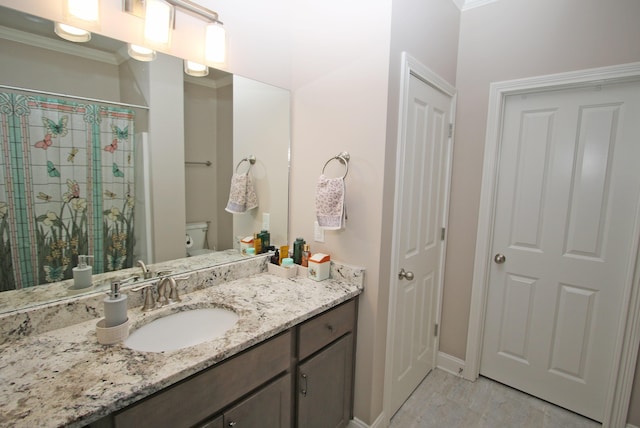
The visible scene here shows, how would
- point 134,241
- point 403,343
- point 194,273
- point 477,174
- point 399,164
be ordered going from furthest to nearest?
point 477,174
point 403,343
point 399,164
point 194,273
point 134,241

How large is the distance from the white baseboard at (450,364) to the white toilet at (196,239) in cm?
192

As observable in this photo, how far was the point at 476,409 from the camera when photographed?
2.02m

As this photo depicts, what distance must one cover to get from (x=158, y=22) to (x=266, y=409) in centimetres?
165

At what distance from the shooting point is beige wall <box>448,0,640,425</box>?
170 centimetres

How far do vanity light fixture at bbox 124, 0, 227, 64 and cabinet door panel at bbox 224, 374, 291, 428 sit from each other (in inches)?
59.6

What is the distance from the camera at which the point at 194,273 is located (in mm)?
1533

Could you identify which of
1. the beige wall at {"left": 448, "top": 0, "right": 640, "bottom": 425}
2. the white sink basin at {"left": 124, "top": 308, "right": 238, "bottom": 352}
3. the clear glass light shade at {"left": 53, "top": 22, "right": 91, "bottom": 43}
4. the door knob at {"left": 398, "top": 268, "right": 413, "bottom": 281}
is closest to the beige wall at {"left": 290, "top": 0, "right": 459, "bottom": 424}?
the door knob at {"left": 398, "top": 268, "right": 413, "bottom": 281}

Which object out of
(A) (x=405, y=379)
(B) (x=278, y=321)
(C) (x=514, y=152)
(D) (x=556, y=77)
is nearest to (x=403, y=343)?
(A) (x=405, y=379)

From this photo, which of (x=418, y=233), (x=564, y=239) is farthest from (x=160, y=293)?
(x=564, y=239)

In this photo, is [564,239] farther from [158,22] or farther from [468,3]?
[158,22]

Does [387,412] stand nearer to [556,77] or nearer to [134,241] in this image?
[134,241]

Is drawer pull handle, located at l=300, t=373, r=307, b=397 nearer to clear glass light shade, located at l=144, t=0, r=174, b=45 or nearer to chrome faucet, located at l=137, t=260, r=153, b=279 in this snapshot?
chrome faucet, located at l=137, t=260, r=153, b=279

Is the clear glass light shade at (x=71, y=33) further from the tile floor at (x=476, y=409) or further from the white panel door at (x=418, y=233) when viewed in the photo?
the tile floor at (x=476, y=409)

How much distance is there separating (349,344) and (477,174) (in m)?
1.42
